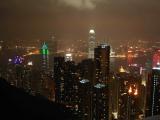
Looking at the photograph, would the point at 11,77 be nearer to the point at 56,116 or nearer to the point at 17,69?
the point at 17,69

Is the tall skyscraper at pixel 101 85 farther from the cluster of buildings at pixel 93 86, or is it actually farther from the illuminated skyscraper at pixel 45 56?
the illuminated skyscraper at pixel 45 56

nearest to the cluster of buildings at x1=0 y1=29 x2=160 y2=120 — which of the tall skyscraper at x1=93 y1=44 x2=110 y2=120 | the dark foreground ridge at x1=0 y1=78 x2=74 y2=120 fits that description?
the tall skyscraper at x1=93 y1=44 x2=110 y2=120

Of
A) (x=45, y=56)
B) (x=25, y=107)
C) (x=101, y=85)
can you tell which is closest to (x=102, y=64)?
(x=101, y=85)

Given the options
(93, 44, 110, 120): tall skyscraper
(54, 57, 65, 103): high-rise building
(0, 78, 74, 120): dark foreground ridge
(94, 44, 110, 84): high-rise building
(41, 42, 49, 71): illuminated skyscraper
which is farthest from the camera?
(41, 42, 49, 71): illuminated skyscraper

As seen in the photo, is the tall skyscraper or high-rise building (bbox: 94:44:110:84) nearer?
the tall skyscraper

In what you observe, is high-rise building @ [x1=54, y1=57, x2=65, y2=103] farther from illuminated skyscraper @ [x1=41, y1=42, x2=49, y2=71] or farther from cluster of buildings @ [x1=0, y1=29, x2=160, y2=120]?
illuminated skyscraper @ [x1=41, y1=42, x2=49, y2=71]
